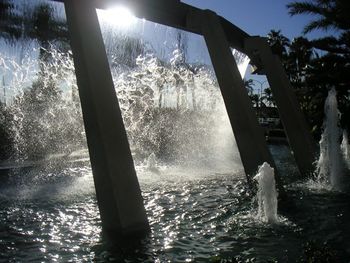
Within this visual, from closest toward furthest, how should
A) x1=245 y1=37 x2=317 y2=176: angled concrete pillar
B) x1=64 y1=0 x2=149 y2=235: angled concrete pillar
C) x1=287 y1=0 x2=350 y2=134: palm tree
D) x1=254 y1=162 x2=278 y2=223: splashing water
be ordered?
x1=64 y1=0 x2=149 y2=235: angled concrete pillar, x1=254 y1=162 x2=278 y2=223: splashing water, x1=245 y1=37 x2=317 y2=176: angled concrete pillar, x1=287 y1=0 x2=350 y2=134: palm tree

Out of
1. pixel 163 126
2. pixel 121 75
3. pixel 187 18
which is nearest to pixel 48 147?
pixel 121 75

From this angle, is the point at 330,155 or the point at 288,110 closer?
the point at 330,155

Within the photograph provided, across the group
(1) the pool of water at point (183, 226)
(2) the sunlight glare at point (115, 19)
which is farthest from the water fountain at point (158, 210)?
(2) the sunlight glare at point (115, 19)

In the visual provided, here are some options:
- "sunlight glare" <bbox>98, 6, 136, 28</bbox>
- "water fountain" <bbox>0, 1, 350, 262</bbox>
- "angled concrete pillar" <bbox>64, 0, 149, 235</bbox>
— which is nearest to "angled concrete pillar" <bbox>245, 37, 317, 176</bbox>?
"water fountain" <bbox>0, 1, 350, 262</bbox>

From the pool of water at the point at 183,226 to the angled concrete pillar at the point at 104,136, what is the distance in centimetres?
39

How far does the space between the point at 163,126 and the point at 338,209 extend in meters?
14.6

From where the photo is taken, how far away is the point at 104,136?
6.03m

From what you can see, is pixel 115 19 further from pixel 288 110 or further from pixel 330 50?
pixel 330 50

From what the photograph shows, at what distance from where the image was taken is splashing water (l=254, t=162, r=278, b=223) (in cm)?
Answer: 693

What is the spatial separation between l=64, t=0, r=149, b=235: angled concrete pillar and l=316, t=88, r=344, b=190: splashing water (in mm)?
6092

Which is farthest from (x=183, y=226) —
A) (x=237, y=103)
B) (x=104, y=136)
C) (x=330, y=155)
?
(x=330, y=155)

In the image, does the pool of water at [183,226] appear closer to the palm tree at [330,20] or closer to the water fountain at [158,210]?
the water fountain at [158,210]

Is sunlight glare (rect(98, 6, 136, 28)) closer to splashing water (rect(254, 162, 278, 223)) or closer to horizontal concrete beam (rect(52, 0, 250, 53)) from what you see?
horizontal concrete beam (rect(52, 0, 250, 53))

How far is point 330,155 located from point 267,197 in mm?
5566
